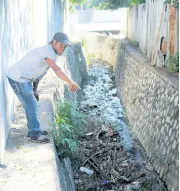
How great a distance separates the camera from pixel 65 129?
5941 millimetres

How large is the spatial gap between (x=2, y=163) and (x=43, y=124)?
147 centimetres

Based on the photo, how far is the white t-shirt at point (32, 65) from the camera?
470 centimetres

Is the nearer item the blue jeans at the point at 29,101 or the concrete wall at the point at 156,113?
the blue jeans at the point at 29,101

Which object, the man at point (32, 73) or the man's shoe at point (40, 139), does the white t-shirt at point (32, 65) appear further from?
the man's shoe at point (40, 139)

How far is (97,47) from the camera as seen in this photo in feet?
75.7

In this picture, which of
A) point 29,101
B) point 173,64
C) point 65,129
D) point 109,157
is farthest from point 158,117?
point 29,101

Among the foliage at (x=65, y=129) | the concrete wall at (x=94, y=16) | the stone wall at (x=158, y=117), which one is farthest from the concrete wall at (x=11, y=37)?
the concrete wall at (x=94, y=16)

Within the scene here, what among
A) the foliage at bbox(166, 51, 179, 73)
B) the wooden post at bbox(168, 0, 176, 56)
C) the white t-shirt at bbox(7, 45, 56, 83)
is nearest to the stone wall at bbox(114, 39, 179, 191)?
the foliage at bbox(166, 51, 179, 73)

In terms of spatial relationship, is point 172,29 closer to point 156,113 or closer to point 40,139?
point 156,113

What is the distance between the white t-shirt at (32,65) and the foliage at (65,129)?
→ 106cm

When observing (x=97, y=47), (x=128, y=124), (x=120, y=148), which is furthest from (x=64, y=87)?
(x=97, y=47)

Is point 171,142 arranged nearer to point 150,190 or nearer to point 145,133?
point 150,190

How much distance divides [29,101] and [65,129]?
131 centimetres

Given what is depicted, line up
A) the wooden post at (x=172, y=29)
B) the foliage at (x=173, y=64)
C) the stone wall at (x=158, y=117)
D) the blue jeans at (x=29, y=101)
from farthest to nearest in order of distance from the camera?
the wooden post at (x=172, y=29), the foliage at (x=173, y=64), the stone wall at (x=158, y=117), the blue jeans at (x=29, y=101)
